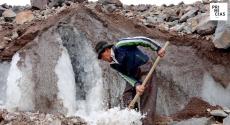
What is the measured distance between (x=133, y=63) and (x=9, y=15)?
25.0 ft

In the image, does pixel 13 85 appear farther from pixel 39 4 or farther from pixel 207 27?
pixel 39 4

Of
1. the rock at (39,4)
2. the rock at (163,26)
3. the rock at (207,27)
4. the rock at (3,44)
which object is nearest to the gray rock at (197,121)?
the rock at (207,27)

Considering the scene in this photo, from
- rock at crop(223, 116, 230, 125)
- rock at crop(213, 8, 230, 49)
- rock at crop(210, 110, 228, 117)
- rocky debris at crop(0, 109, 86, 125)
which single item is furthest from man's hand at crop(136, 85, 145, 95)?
rock at crop(213, 8, 230, 49)

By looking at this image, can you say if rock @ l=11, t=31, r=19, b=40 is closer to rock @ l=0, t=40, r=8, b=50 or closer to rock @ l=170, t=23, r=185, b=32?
rock @ l=0, t=40, r=8, b=50

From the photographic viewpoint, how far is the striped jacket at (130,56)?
998cm

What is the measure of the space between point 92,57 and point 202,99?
231cm

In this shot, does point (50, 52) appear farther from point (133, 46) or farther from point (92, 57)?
point (133, 46)

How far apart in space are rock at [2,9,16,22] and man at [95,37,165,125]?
7.10 metres

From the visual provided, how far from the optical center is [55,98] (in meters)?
12.0

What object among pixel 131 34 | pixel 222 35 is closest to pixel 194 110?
pixel 222 35

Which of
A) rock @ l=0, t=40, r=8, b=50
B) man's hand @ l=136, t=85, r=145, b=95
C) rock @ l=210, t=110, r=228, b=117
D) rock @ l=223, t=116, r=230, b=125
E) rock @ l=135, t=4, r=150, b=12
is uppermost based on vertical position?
rock @ l=135, t=4, r=150, b=12

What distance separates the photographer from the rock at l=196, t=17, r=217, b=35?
526 inches

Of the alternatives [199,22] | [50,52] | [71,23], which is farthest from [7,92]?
[199,22]

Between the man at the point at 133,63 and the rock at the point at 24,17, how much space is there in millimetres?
6152
